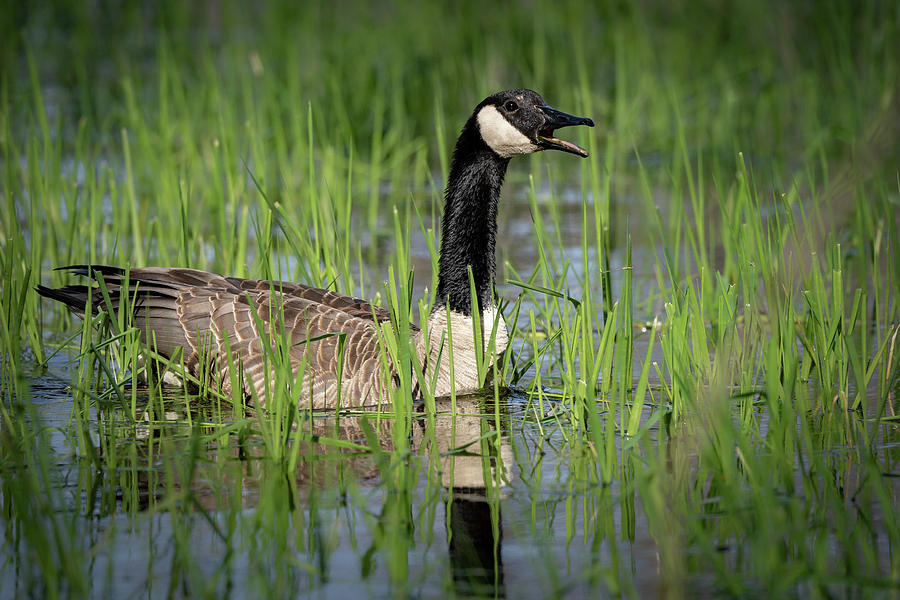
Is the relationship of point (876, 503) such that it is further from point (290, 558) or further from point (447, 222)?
point (447, 222)

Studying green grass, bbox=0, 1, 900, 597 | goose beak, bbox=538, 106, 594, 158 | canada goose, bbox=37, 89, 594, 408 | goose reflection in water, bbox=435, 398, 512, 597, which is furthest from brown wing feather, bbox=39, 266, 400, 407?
goose beak, bbox=538, 106, 594, 158

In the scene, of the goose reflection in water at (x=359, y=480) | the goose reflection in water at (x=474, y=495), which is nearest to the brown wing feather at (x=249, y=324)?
the goose reflection in water at (x=359, y=480)

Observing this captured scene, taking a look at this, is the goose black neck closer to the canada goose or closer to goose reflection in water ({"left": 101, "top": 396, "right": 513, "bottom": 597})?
the canada goose

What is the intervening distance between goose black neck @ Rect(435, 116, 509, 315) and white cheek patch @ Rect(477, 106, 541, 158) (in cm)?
6

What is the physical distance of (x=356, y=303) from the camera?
7484 millimetres

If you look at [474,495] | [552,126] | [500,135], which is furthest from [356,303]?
[474,495]

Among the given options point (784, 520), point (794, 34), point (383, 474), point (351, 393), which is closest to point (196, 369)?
point (351, 393)

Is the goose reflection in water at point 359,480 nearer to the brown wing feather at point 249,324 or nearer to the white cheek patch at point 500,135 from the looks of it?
the brown wing feather at point 249,324

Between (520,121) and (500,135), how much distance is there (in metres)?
0.15

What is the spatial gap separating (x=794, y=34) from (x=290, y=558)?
12.4 m

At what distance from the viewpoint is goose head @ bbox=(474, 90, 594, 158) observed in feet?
23.9

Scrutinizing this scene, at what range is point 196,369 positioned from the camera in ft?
23.9

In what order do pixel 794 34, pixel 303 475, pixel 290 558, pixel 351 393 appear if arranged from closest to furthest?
pixel 290 558
pixel 303 475
pixel 351 393
pixel 794 34

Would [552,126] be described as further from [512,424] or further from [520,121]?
[512,424]
